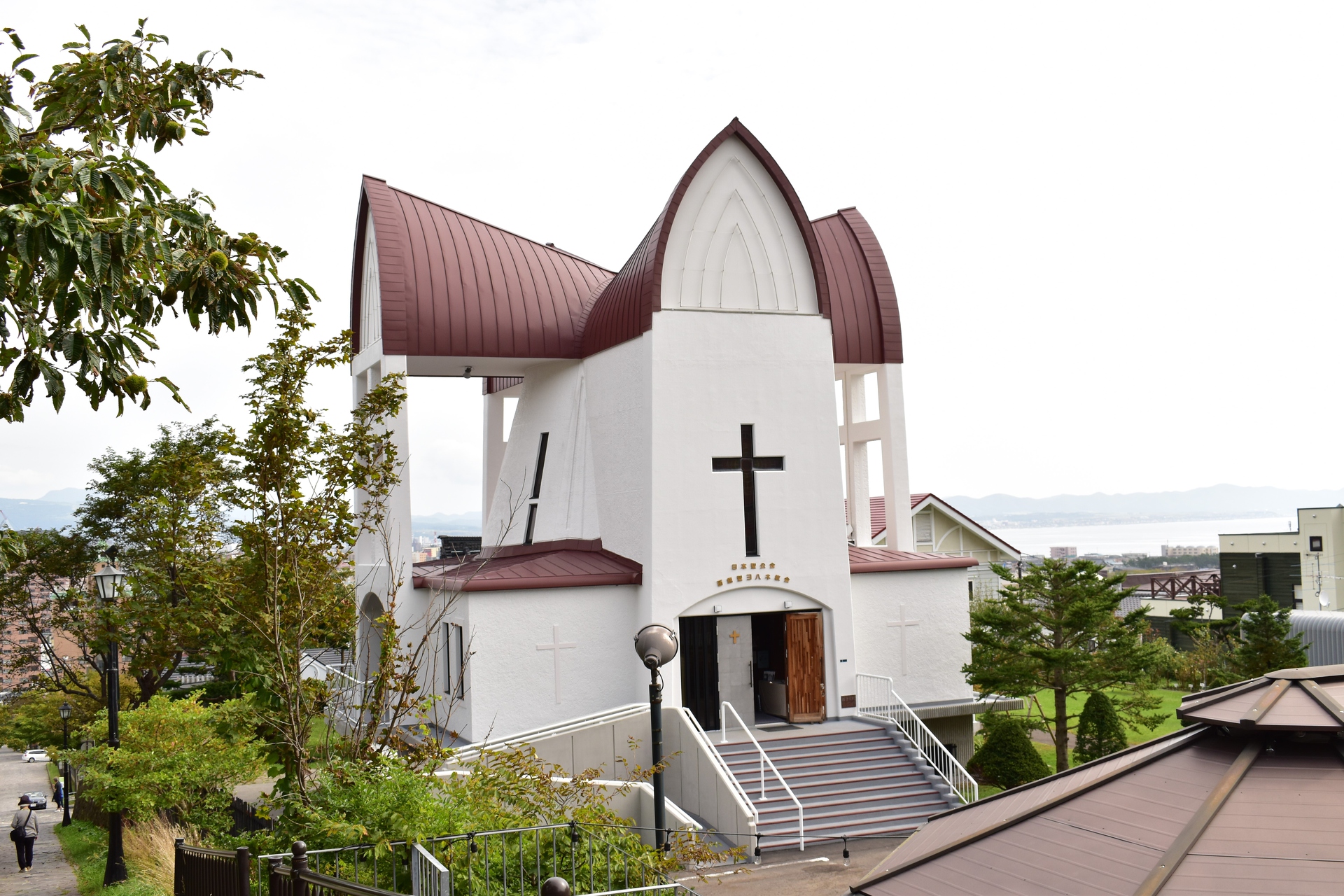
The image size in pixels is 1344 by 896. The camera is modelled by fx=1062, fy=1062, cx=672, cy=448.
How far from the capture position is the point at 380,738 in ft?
41.6

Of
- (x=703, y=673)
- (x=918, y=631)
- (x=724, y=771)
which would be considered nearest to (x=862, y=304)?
(x=918, y=631)

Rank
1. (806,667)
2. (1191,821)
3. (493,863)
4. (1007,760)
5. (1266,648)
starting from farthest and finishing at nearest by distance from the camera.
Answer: (1266,648) < (806,667) < (1007,760) < (493,863) < (1191,821)

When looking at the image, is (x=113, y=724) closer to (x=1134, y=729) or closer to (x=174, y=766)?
(x=174, y=766)

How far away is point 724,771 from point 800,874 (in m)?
2.59

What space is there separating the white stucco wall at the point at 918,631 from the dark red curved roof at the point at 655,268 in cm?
625

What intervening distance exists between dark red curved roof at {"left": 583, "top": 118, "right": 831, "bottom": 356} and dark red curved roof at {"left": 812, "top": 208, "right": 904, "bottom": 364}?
2.26 metres

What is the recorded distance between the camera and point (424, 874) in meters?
9.52

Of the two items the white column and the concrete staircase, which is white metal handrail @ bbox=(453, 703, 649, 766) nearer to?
the concrete staircase

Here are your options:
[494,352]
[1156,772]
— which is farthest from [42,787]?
Result: [1156,772]

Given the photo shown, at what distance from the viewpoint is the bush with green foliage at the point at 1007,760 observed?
70.2 ft

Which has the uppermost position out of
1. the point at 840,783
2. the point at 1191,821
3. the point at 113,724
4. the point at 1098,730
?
the point at 1191,821

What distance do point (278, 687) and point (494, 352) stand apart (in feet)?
44.9

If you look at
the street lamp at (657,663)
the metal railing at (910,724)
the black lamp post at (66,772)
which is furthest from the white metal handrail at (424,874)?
the black lamp post at (66,772)

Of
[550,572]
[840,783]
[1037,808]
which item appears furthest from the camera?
[550,572]
